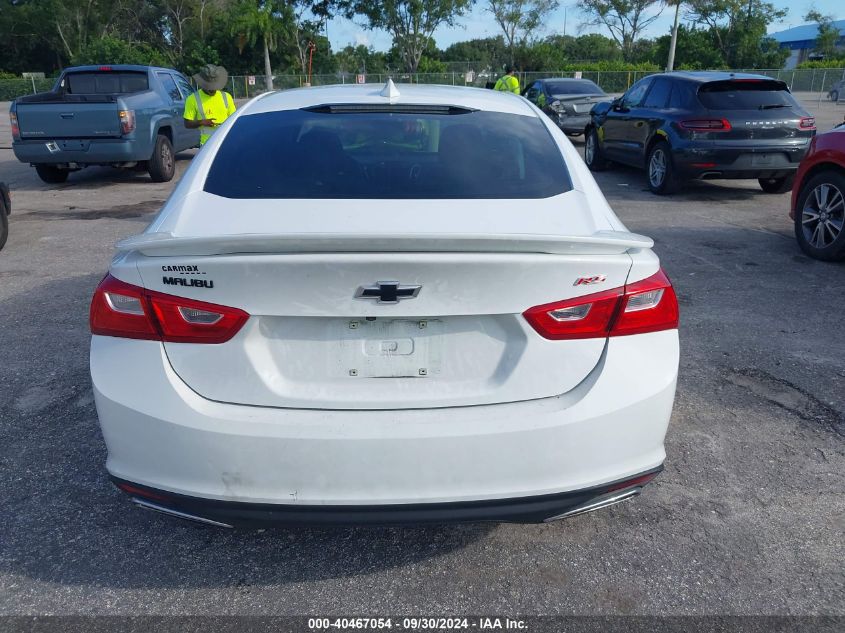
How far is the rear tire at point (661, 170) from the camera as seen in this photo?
1026 centimetres

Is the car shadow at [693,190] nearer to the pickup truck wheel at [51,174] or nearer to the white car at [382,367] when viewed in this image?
the white car at [382,367]

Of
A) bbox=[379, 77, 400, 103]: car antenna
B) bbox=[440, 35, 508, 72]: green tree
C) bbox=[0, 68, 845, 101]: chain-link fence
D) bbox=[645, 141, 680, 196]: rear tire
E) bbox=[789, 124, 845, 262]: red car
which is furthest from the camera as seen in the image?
bbox=[440, 35, 508, 72]: green tree

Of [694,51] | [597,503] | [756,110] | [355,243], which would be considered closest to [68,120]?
[756,110]

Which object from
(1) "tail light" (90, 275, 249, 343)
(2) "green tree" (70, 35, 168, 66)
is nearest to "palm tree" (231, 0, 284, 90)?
(2) "green tree" (70, 35, 168, 66)

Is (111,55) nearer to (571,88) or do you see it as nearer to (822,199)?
(571,88)

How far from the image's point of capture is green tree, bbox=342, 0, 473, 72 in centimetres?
6194

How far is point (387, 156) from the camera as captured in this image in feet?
10.4

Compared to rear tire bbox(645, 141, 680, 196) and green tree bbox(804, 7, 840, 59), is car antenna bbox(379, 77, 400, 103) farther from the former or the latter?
green tree bbox(804, 7, 840, 59)

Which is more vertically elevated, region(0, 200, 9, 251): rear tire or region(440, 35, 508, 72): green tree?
region(440, 35, 508, 72): green tree

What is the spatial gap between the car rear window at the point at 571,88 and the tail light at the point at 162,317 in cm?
1706

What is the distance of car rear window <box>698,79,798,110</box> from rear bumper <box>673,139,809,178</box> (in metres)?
0.61

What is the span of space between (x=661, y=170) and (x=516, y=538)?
885cm

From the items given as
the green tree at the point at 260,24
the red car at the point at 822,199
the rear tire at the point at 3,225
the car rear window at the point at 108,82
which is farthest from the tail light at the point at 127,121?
the green tree at the point at 260,24

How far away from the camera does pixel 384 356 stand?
2273 millimetres
